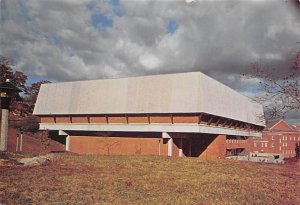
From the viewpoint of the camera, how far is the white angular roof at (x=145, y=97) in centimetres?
3675

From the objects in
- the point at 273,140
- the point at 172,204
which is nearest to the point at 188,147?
the point at 172,204

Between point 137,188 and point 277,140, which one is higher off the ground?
point 277,140

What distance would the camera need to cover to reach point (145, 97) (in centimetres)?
3916

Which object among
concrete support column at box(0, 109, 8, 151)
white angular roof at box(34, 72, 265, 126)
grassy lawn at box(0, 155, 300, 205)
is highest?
white angular roof at box(34, 72, 265, 126)

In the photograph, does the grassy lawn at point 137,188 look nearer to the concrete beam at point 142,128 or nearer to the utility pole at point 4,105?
the utility pole at point 4,105

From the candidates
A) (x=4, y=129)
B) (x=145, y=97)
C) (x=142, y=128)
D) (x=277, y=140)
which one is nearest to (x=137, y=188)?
(x=4, y=129)

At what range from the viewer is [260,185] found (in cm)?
1266

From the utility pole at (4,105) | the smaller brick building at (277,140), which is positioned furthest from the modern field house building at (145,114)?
the smaller brick building at (277,140)

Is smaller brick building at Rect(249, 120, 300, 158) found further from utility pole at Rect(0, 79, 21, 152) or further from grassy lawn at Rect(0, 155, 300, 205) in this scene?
grassy lawn at Rect(0, 155, 300, 205)

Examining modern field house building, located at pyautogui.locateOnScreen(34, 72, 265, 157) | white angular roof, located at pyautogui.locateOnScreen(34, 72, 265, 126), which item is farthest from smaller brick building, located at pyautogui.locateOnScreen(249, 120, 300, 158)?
modern field house building, located at pyautogui.locateOnScreen(34, 72, 265, 157)

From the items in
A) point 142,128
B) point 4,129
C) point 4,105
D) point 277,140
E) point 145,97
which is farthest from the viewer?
point 277,140

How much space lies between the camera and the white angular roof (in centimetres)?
3675

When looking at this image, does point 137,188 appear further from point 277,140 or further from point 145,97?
point 277,140

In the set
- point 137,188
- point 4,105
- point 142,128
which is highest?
point 4,105
